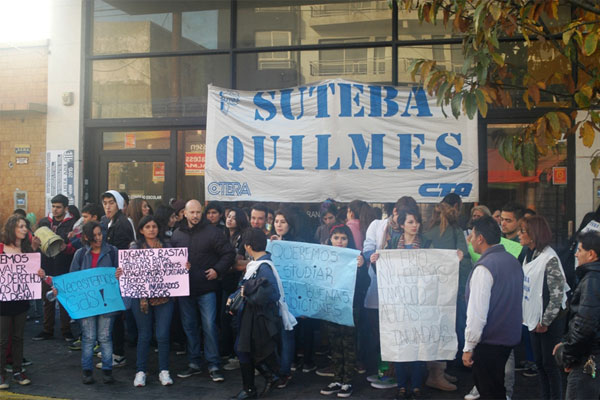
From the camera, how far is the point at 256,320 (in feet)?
19.7

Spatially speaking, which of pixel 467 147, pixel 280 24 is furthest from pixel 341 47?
pixel 467 147

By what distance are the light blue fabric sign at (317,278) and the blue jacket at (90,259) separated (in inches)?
72.1

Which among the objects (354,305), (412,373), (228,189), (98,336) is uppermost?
(228,189)

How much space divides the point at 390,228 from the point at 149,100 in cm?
535

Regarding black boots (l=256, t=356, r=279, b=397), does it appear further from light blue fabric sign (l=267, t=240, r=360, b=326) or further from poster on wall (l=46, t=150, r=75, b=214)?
poster on wall (l=46, t=150, r=75, b=214)

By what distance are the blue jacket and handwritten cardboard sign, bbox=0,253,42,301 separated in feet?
1.34

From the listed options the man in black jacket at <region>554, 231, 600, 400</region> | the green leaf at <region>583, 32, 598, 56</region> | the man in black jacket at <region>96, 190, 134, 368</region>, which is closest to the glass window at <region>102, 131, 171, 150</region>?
the man in black jacket at <region>96, 190, 134, 368</region>

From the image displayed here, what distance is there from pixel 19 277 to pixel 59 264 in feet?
5.96

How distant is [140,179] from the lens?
10195 millimetres

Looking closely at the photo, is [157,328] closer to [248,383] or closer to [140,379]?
[140,379]

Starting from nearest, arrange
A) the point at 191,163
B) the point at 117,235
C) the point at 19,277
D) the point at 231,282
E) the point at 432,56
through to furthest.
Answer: the point at 19,277
the point at 231,282
the point at 117,235
the point at 432,56
the point at 191,163

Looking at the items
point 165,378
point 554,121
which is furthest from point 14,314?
point 554,121

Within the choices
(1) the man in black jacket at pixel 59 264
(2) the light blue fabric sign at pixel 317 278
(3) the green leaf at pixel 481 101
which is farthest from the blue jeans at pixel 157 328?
(3) the green leaf at pixel 481 101

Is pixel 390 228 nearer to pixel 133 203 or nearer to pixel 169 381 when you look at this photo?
pixel 169 381
